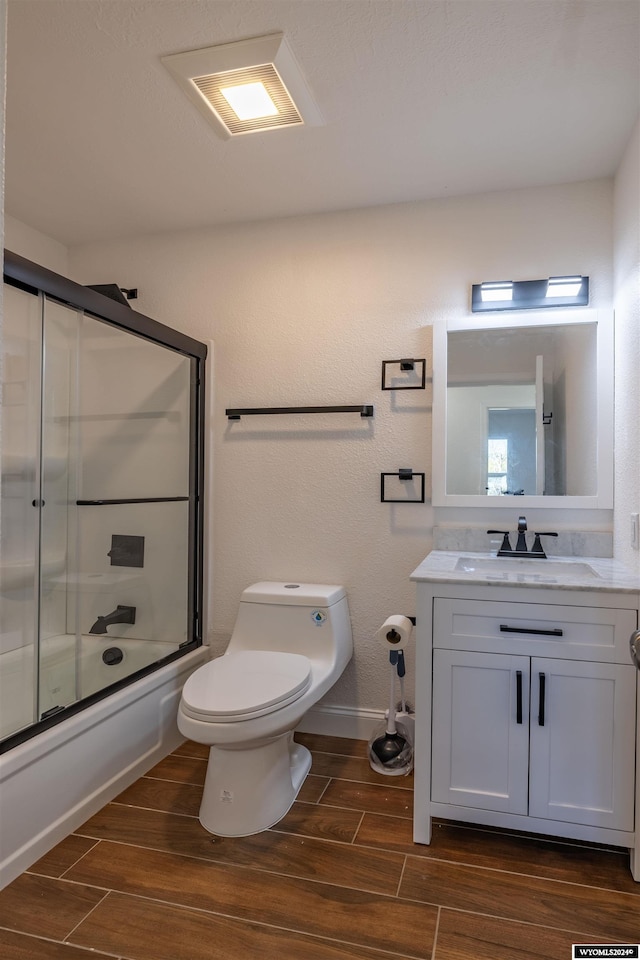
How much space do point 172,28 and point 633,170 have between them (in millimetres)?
1541

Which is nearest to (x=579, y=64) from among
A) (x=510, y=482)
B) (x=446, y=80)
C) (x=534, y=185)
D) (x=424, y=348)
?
(x=446, y=80)

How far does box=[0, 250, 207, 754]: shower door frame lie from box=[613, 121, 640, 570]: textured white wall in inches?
70.6

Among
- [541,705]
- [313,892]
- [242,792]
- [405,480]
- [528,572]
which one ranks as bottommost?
[313,892]

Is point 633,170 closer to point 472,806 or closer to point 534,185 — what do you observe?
point 534,185

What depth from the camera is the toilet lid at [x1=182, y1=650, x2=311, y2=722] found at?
181cm

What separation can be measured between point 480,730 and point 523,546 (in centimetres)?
78

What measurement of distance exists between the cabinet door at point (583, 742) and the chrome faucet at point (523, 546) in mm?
585

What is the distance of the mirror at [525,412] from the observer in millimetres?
2346

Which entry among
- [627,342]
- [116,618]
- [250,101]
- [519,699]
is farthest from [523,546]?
[250,101]

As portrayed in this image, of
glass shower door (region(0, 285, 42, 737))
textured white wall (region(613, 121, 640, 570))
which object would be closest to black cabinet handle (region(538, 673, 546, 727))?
textured white wall (region(613, 121, 640, 570))

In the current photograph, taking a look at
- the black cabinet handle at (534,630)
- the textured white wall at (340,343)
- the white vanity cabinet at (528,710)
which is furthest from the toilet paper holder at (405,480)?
the black cabinet handle at (534,630)

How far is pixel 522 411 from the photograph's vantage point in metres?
2.43

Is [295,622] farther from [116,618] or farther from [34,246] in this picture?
[34,246]

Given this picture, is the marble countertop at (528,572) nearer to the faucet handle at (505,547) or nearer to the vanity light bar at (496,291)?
the faucet handle at (505,547)
